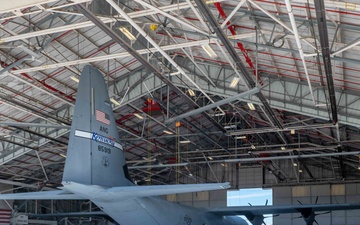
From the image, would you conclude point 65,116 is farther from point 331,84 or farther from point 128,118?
point 331,84

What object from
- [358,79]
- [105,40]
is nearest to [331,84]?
[358,79]

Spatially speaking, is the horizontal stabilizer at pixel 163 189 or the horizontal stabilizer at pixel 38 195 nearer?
the horizontal stabilizer at pixel 163 189

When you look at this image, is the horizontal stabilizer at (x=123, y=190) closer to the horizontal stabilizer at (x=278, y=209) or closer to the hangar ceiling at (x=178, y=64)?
the hangar ceiling at (x=178, y=64)

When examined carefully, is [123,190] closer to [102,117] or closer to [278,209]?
[102,117]

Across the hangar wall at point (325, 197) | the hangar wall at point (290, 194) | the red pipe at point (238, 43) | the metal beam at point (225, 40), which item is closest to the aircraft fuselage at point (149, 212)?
the metal beam at point (225, 40)

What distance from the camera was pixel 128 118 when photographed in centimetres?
3203

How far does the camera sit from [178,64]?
26031 mm

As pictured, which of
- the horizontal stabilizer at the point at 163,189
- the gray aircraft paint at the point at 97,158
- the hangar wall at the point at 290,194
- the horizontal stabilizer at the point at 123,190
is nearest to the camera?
the horizontal stabilizer at the point at 163,189

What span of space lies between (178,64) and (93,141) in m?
14.7

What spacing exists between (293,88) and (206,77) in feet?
15.2

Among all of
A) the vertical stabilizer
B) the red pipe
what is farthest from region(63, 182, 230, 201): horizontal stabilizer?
the red pipe

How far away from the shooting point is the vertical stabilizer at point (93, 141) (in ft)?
37.3

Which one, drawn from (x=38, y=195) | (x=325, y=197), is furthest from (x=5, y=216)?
(x=38, y=195)

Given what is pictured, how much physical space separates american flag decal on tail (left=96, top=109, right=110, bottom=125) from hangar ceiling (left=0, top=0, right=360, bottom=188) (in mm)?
3335
